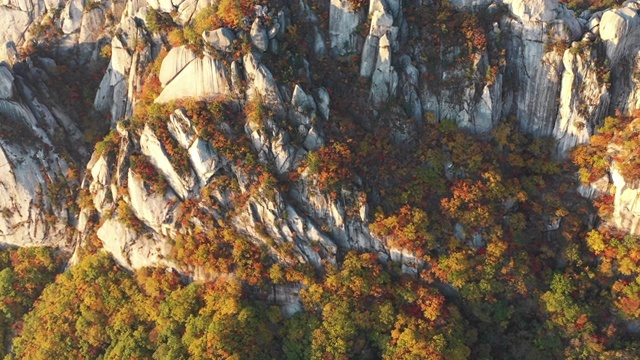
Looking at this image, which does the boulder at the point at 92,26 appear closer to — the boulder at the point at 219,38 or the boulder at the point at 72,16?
the boulder at the point at 72,16

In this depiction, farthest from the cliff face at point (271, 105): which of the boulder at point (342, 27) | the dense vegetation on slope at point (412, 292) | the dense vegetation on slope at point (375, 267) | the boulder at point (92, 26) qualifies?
the dense vegetation on slope at point (412, 292)

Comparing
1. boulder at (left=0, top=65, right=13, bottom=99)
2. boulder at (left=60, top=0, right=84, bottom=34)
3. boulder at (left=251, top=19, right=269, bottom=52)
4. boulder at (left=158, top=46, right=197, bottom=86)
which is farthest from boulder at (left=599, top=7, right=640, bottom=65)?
boulder at (left=0, top=65, right=13, bottom=99)

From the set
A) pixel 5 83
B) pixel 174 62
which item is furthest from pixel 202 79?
pixel 5 83

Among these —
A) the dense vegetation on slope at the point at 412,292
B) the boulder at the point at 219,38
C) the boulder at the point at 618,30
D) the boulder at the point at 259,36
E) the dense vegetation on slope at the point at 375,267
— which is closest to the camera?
the dense vegetation on slope at the point at 412,292

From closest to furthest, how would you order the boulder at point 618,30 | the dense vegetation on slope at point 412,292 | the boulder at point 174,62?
the dense vegetation on slope at point 412,292, the boulder at point 174,62, the boulder at point 618,30

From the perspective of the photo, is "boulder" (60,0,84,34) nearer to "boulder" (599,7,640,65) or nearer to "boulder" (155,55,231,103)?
"boulder" (155,55,231,103)

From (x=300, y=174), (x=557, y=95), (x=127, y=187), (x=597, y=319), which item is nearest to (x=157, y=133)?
(x=127, y=187)

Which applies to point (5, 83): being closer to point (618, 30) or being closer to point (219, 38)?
point (219, 38)

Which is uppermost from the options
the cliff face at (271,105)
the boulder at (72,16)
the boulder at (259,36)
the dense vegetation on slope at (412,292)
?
the boulder at (72,16)

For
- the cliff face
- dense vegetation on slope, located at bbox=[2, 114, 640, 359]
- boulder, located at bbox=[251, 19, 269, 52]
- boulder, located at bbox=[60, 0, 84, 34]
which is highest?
boulder, located at bbox=[60, 0, 84, 34]
